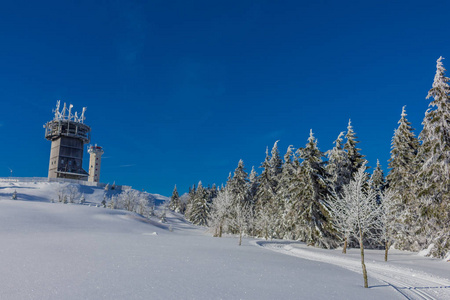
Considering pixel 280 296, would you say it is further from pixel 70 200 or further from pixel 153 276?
pixel 70 200

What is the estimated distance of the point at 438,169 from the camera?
80.8ft

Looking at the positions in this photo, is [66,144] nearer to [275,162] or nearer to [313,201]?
[275,162]

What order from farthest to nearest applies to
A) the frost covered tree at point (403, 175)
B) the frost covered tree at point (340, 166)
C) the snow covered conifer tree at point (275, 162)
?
1. the snow covered conifer tree at point (275, 162)
2. the frost covered tree at point (340, 166)
3. the frost covered tree at point (403, 175)

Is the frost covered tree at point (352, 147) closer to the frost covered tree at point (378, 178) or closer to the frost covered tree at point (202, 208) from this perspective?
the frost covered tree at point (378, 178)

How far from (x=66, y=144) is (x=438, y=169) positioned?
91709 mm

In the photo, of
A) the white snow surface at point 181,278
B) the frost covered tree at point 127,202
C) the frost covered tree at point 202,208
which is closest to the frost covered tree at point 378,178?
the white snow surface at point 181,278

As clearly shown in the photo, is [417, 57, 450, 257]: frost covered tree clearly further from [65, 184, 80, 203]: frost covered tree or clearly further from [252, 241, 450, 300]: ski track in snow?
[65, 184, 80, 203]: frost covered tree

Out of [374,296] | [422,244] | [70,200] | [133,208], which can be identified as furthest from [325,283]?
[133,208]

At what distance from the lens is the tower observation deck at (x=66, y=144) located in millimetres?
89688

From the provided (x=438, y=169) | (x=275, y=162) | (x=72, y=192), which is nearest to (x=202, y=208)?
(x=275, y=162)

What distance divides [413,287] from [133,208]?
77829mm

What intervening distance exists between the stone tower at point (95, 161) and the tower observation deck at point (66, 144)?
24.3 metres

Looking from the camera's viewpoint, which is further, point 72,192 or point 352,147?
point 72,192

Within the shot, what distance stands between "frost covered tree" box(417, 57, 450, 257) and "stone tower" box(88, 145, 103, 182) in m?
115
